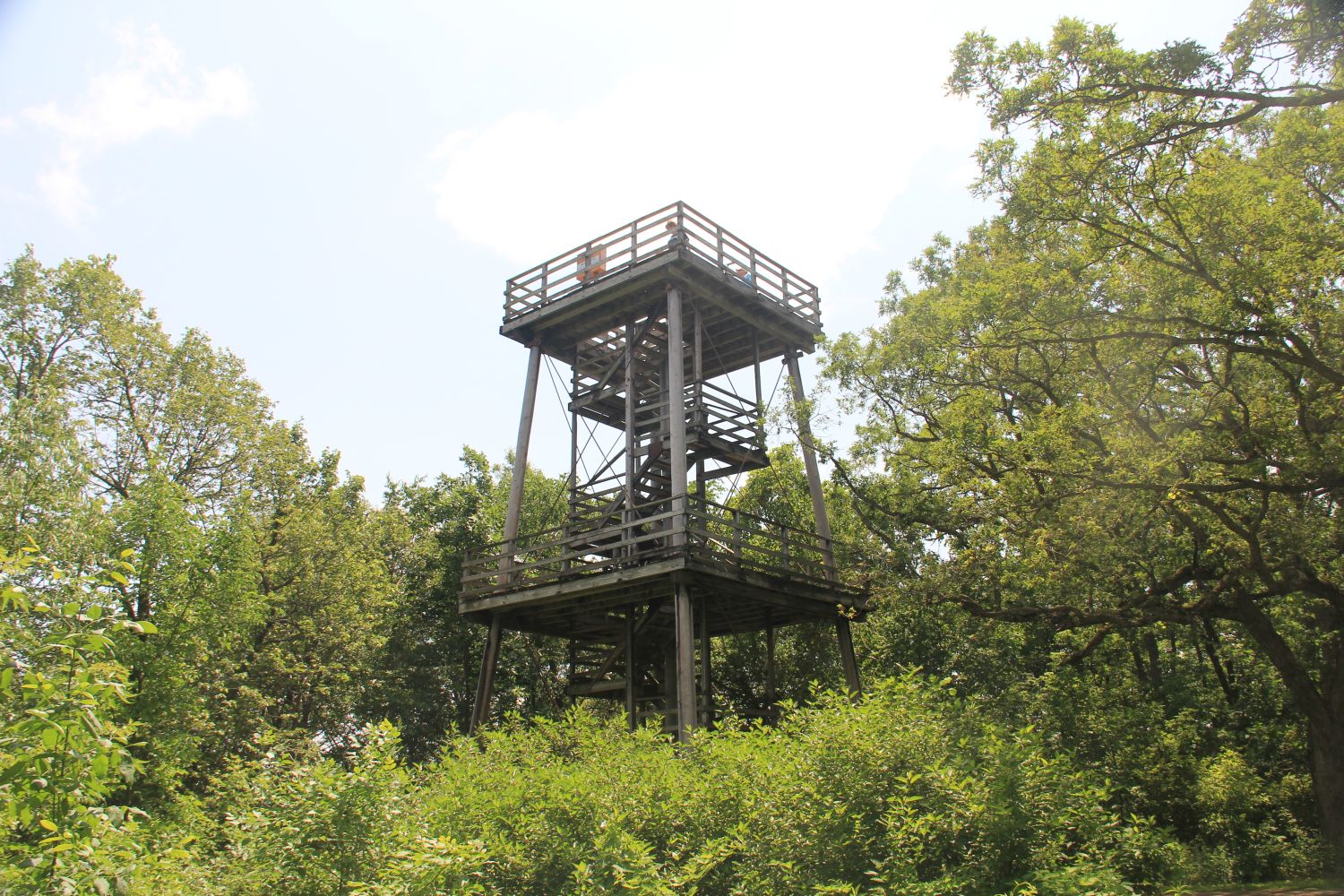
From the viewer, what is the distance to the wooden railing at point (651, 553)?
17422 millimetres

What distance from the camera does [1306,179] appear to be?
1310 centimetres

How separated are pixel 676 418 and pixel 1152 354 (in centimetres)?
858

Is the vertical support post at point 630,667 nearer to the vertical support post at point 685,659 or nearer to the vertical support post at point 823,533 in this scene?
the vertical support post at point 685,659

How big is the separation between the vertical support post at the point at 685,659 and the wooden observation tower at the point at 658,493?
1.5 inches

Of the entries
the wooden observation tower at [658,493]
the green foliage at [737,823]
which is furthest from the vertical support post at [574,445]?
the green foliage at [737,823]

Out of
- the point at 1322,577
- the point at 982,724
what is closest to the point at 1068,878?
the point at 982,724

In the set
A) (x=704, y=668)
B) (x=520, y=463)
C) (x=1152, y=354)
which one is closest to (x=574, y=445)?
(x=520, y=463)

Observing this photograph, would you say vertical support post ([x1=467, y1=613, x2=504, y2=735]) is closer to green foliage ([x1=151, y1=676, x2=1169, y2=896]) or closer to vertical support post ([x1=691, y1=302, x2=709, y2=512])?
vertical support post ([x1=691, y1=302, x2=709, y2=512])

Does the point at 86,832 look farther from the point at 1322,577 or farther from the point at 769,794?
the point at 1322,577

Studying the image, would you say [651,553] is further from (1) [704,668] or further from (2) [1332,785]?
(2) [1332,785]

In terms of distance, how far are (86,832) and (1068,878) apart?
23.7 feet

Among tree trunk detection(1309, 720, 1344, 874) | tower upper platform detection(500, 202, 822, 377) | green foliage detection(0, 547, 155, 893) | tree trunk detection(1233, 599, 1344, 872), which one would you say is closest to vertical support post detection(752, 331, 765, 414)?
tower upper platform detection(500, 202, 822, 377)

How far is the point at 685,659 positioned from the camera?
16484 millimetres

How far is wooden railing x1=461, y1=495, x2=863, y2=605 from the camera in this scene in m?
17.4
